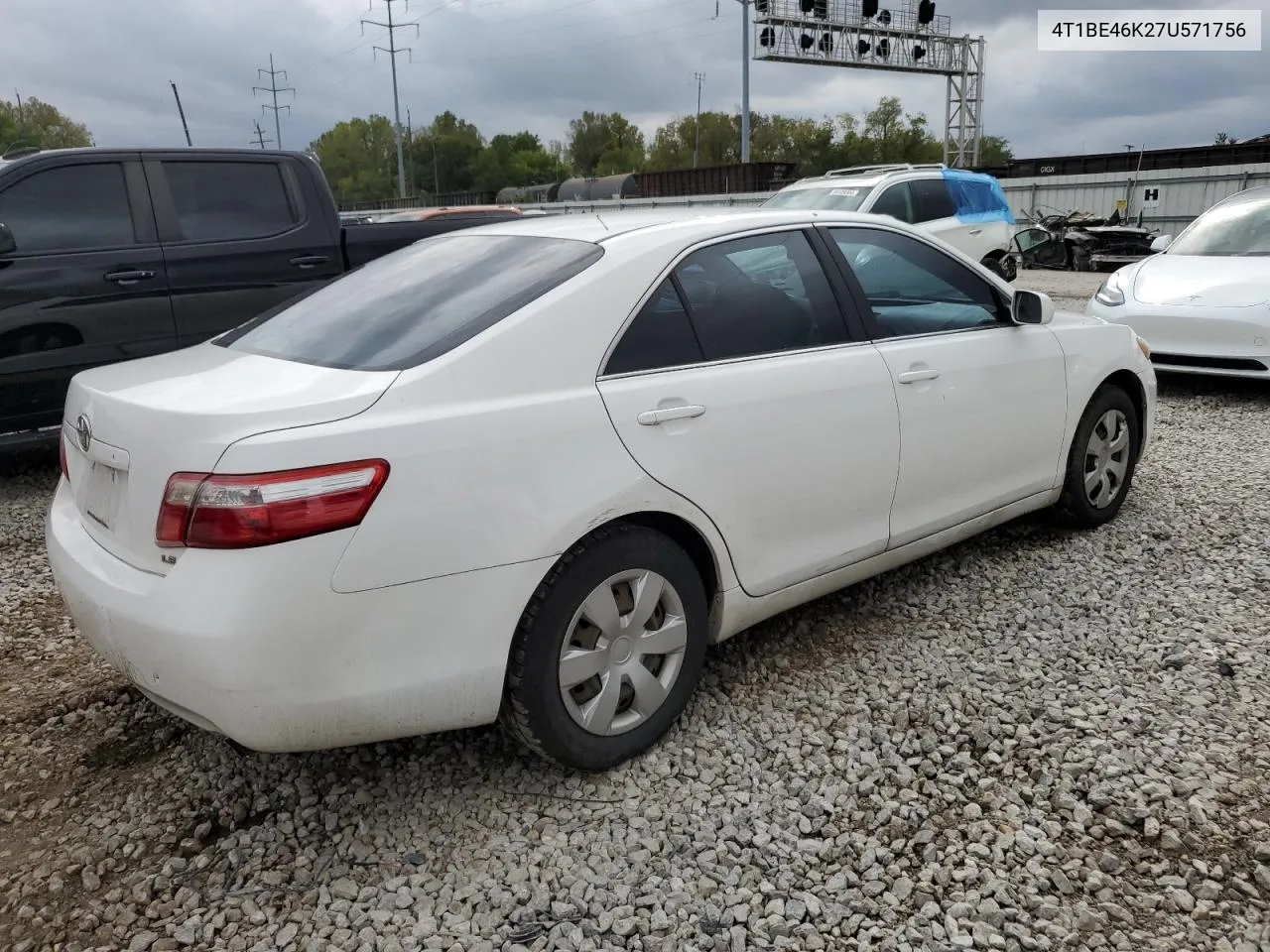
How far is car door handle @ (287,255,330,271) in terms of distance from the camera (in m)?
6.33

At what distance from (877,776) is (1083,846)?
1.82 feet

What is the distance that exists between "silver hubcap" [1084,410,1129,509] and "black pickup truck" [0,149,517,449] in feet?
13.1

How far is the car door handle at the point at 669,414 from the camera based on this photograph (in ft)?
8.89

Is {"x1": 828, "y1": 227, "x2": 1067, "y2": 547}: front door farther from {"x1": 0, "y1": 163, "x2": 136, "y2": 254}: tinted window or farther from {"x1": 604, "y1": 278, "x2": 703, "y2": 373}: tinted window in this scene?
{"x1": 0, "y1": 163, "x2": 136, "y2": 254}: tinted window

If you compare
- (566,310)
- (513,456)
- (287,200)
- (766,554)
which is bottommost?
(766,554)

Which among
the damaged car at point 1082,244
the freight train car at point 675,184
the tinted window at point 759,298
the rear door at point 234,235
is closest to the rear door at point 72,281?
the rear door at point 234,235

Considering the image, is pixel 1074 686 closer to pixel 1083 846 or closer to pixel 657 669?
pixel 1083 846

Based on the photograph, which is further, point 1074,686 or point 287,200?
point 287,200

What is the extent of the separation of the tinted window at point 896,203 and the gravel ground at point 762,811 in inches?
331

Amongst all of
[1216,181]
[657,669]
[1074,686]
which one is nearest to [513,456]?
[657,669]

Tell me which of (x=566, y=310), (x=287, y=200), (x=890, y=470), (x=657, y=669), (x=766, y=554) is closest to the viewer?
(x=566, y=310)

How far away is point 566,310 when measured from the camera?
2.66m

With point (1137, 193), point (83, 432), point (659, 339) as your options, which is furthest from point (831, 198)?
point (1137, 193)

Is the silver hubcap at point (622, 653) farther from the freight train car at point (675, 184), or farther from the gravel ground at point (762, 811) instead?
the freight train car at point (675, 184)
